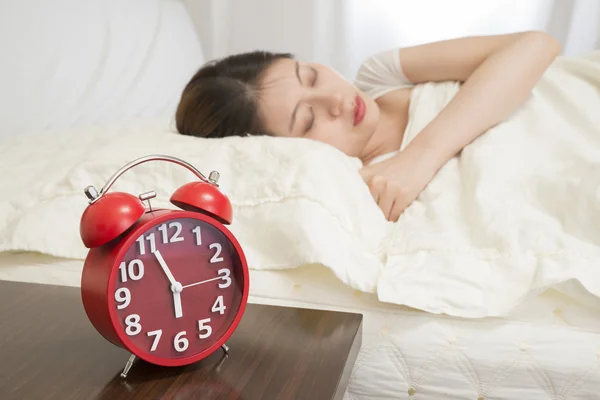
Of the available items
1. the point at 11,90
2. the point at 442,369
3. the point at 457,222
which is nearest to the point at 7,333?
the point at 442,369

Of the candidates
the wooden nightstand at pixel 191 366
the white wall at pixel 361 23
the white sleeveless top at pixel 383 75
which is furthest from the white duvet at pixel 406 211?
the white wall at pixel 361 23

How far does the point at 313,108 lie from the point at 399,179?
1.01 feet

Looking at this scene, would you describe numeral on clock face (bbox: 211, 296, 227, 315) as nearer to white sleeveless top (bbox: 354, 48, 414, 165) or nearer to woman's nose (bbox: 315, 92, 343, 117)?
woman's nose (bbox: 315, 92, 343, 117)

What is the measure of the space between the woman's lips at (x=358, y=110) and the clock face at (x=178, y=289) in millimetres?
740

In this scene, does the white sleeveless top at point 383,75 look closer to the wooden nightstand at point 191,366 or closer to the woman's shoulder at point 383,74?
the woman's shoulder at point 383,74

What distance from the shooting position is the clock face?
498 mm

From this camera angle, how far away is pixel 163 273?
0.51m

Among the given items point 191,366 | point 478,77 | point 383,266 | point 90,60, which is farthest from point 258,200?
point 90,60

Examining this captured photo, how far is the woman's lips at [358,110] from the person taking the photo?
4.04ft

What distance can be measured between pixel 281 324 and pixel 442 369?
201 mm

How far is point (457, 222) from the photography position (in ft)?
2.72

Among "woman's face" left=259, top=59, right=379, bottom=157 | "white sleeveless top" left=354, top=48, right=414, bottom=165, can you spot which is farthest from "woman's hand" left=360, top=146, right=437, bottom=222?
"white sleeveless top" left=354, top=48, right=414, bottom=165

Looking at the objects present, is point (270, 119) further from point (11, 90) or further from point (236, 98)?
point (11, 90)

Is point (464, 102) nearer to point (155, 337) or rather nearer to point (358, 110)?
point (358, 110)
